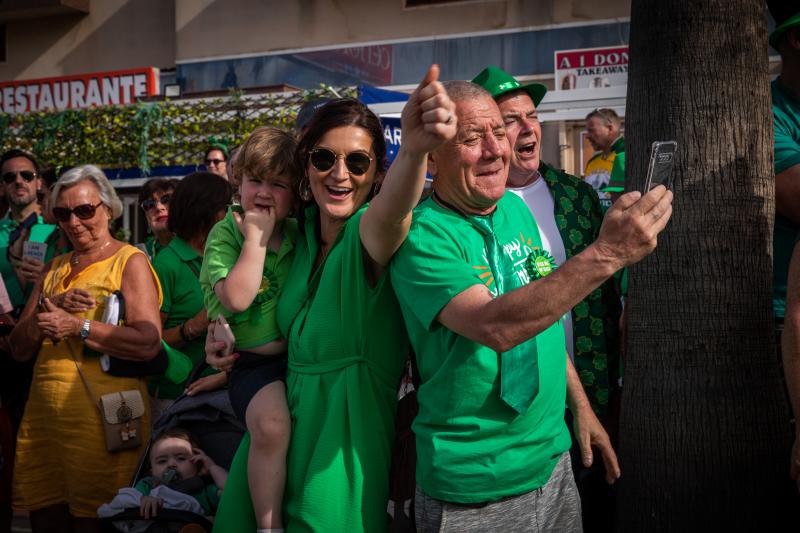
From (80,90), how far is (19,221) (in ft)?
47.2

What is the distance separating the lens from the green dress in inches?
97.7

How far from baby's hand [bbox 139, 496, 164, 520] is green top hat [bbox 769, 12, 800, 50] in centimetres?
308

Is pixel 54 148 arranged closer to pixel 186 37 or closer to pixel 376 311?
pixel 186 37

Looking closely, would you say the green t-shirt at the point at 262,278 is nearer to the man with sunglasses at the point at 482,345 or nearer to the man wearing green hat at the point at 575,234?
the man with sunglasses at the point at 482,345

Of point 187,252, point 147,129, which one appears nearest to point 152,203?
point 187,252

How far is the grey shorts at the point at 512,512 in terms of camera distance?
231 cm

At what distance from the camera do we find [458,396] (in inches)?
90.6

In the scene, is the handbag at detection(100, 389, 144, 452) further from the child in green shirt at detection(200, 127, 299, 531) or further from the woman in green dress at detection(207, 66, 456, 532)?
the woman in green dress at detection(207, 66, 456, 532)

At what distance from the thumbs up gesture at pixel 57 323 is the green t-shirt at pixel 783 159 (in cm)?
315

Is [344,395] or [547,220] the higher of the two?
[547,220]

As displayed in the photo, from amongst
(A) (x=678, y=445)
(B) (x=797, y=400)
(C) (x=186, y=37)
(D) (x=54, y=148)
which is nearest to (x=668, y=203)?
(B) (x=797, y=400)

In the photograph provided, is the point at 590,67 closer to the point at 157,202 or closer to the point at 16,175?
the point at 157,202

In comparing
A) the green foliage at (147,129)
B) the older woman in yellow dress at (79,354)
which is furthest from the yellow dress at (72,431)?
the green foliage at (147,129)

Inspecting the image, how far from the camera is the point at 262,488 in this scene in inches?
103
